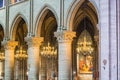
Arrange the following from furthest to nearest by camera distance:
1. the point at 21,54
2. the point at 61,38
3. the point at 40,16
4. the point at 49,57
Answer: the point at 21,54 → the point at 49,57 → the point at 40,16 → the point at 61,38

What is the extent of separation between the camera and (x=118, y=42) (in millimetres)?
19938

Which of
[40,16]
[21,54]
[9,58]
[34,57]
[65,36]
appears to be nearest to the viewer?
[65,36]

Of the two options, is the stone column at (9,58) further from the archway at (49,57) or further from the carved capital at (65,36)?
the carved capital at (65,36)

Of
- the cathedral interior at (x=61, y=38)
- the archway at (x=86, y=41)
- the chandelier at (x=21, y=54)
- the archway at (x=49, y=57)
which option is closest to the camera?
the cathedral interior at (x=61, y=38)

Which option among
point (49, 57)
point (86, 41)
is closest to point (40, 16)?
point (86, 41)

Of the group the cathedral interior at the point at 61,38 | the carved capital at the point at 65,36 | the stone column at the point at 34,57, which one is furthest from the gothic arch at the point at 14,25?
the carved capital at the point at 65,36

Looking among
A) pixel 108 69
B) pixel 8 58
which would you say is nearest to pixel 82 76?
pixel 8 58

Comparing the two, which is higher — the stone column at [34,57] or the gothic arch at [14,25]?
the gothic arch at [14,25]

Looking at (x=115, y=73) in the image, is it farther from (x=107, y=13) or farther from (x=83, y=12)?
(x=83, y=12)

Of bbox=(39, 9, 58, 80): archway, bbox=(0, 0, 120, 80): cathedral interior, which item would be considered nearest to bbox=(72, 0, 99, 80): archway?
bbox=(0, 0, 120, 80): cathedral interior

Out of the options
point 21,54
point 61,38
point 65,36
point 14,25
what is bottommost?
point 21,54

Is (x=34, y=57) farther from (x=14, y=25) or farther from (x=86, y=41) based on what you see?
(x=86, y=41)

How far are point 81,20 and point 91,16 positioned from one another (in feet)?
5.63

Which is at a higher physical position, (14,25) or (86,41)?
(14,25)
